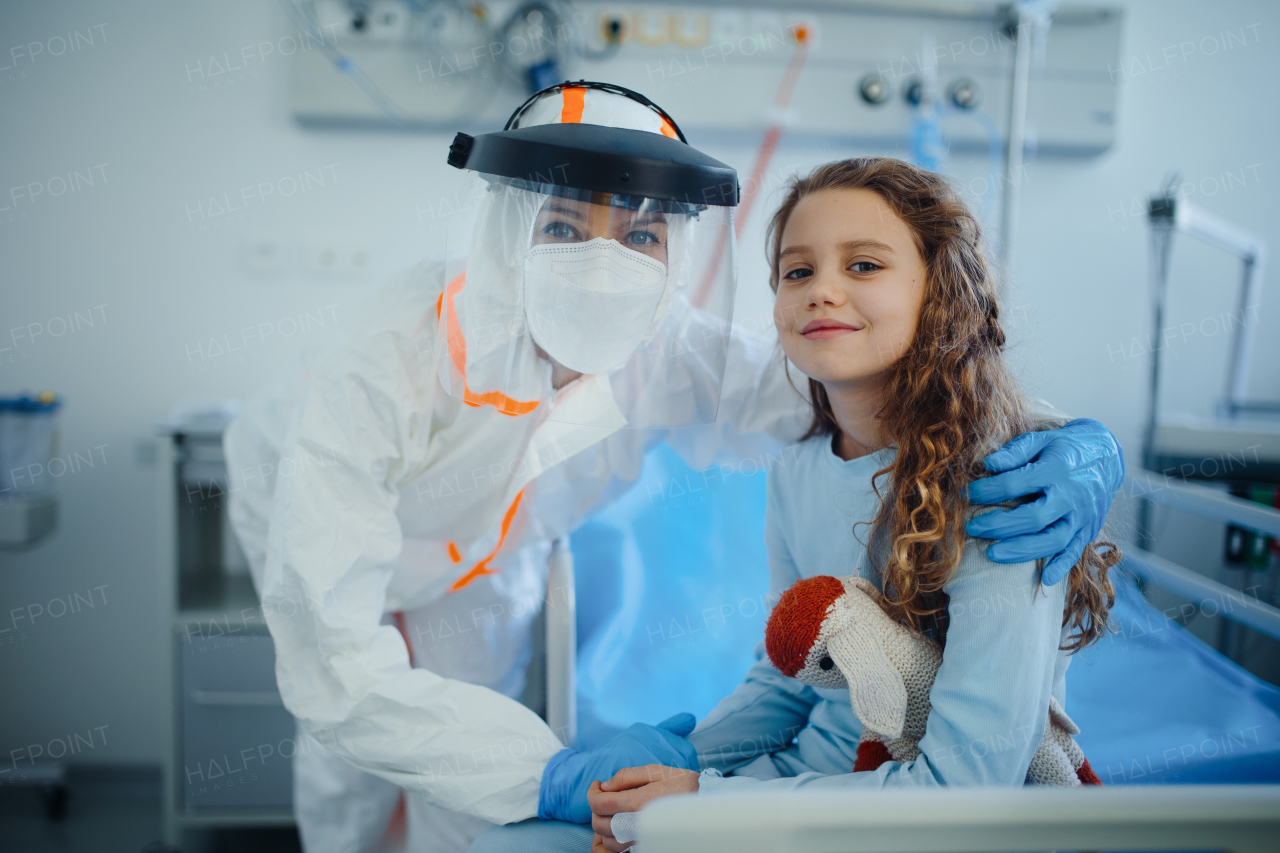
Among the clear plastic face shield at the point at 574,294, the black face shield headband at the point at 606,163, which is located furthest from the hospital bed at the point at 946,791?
the black face shield headband at the point at 606,163

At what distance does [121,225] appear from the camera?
6.06 ft

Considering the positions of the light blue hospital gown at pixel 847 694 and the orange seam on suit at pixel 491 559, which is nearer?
the light blue hospital gown at pixel 847 694

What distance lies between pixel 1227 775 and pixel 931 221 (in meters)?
0.81

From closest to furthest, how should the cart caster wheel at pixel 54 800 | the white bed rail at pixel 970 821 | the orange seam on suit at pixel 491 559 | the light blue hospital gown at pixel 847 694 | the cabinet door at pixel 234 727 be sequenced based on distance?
the white bed rail at pixel 970 821 → the light blue hospital gown at pixel 847 694 → the orange seam on suit at pixel 491 559 → the cabinet door at pixel 234 727 → the cart caster wheel at pixel 54 800

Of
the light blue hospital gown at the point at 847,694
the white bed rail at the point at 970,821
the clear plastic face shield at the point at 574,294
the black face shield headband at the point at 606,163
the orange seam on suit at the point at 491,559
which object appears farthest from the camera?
the orange seam on suit at the point at 491,559

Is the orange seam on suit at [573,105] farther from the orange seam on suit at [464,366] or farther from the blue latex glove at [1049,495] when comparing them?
the blue latex glove at [1049,495]

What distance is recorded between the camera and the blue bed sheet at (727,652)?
1.03 meters

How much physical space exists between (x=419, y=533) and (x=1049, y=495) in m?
0.89

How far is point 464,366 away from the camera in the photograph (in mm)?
1012

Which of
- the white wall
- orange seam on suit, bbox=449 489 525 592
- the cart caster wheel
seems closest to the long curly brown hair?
orange seam on suit, bbox=449 489 525 592

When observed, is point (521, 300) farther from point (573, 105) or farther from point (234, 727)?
point (234, 727)

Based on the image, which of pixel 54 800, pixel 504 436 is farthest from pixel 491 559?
pixel 54 800

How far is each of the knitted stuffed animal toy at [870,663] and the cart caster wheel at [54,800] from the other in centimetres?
193

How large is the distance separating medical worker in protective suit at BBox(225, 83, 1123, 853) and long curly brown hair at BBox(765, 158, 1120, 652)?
6 cm
